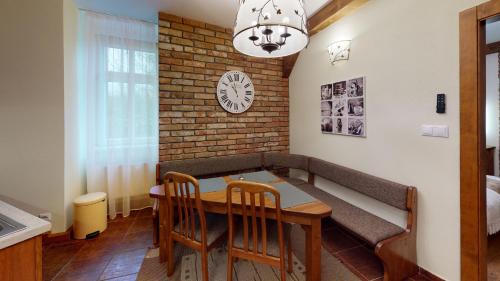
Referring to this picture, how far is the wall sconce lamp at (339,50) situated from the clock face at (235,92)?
1.22 metres

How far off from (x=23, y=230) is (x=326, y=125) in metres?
2.95

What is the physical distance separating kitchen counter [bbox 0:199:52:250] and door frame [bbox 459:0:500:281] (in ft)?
8.97

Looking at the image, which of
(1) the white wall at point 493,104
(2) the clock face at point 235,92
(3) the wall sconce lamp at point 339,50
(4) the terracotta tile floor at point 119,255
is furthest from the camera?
(1) the white wall at point 493,104

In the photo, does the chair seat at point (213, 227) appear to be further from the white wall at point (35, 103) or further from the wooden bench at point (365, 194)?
the white wall at point (35, 103)

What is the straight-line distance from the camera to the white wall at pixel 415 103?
1706 mm

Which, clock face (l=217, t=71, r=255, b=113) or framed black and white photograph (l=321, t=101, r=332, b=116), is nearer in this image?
framed black and white photograph (l=321, t=101, r=332, b=116)

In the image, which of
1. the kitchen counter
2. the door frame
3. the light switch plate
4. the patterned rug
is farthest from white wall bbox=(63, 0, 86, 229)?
the door frame

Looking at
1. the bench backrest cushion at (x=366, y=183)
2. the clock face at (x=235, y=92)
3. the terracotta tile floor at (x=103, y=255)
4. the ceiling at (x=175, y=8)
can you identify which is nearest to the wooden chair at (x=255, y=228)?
the terracotta tile floor at (x=103, y=255)

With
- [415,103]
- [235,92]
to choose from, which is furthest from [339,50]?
[235,92]

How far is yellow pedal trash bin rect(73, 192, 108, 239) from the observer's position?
2.45m

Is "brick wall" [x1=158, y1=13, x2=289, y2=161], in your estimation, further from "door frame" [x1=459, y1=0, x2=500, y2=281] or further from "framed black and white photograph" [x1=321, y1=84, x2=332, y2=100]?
"door frame" [x1=459, y1=0, x2=500, y2=281]

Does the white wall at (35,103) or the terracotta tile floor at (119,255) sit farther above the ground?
the white wall at (35,103)

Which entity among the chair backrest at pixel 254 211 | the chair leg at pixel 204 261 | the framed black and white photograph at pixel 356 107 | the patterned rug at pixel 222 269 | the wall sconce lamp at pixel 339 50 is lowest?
the patterned rug at pixel 222 269

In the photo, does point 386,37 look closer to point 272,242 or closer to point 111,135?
point 272,242
